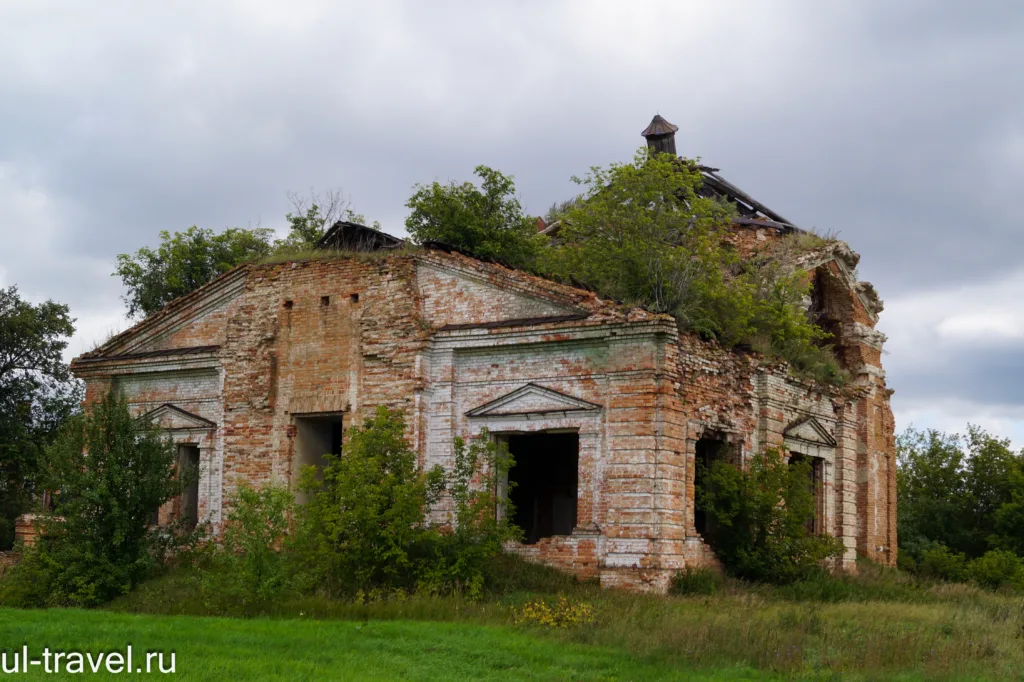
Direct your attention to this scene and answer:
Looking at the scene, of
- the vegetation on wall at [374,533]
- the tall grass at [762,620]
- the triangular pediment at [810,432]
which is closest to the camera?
the tall grass at [762,620]

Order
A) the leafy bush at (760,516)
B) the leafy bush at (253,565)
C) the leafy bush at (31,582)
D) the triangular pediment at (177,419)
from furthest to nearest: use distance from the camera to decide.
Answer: the triangular pediment at (177,419) < the leafy bush at (760,516) < the leafy bush at (31,582) < the leafy bush at (253,565)

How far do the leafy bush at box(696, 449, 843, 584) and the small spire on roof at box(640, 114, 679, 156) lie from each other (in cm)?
1539

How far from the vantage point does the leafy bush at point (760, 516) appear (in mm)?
18422

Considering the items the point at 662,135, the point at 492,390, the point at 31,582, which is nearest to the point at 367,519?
the point at 492,390

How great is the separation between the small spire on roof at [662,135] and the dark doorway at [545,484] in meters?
13.0

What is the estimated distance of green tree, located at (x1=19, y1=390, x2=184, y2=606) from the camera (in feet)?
58.2

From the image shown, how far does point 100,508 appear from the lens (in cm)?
1822

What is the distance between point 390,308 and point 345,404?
1865 mm

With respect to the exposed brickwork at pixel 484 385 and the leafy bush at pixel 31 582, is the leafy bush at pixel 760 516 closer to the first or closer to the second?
the exposed brickwork at pixel 484 385

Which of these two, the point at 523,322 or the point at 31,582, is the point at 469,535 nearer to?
the point at 523,322

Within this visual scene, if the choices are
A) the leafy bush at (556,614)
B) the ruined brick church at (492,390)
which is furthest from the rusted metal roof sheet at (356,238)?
the leafy bush at (556,614)

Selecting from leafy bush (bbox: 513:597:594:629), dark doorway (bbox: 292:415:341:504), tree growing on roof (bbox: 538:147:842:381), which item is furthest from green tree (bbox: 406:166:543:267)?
leafy bush (bbox: 513:597:594:629)

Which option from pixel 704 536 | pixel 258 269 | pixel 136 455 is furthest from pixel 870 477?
pixel 136 455

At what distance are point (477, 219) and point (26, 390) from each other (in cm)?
1343
